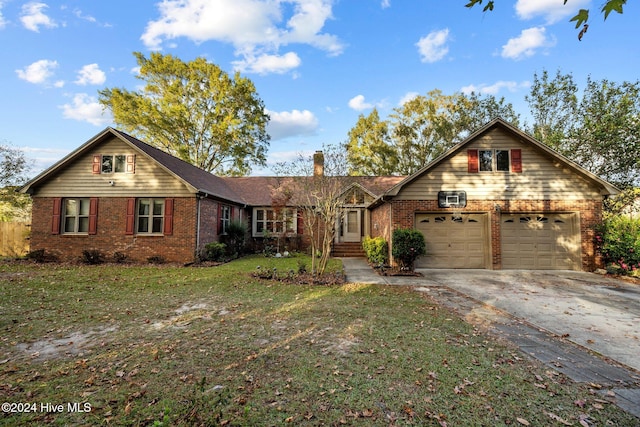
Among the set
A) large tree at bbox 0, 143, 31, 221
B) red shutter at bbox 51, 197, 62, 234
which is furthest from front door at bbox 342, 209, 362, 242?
large tree at bbox 0, 143, 31, 221

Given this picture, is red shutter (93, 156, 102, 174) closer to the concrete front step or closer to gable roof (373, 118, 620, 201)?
the concrete front step

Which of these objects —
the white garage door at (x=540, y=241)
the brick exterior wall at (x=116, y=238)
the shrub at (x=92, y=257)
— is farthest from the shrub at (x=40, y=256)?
the white garage door at (x=540, y=241)

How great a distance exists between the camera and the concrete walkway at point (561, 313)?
11.5ft

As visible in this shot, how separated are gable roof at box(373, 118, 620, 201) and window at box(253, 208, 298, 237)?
7598mm

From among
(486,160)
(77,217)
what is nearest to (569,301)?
(486,160)

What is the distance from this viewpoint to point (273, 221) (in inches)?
709

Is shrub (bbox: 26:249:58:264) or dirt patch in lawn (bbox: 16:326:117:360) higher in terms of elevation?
shrub (bbox: 26:249:58:264)

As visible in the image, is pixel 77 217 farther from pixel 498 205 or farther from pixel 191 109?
pixel 498 205

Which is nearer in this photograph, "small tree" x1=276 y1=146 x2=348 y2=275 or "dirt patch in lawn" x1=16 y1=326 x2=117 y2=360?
"dirt patch in lawn" x1=16 y1=326 x2=117 y2=360

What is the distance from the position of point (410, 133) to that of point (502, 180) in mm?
17137

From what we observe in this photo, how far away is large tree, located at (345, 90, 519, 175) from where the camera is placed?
25719 mm

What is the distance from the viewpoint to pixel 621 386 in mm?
3090

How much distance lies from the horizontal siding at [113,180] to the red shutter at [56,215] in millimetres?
318

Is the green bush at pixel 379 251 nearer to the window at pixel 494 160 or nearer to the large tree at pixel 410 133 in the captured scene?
the window at pixel 494 160
